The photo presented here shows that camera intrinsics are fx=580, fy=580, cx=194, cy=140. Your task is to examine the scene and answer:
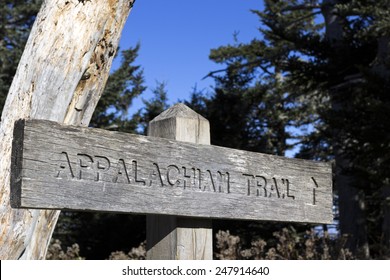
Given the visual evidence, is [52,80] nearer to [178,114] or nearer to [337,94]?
[178,114]

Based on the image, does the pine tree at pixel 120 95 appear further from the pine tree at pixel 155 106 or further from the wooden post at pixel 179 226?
the wooden post at pixel 179 226

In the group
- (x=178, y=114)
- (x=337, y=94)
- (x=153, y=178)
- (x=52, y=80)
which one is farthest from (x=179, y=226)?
(x=337, y=94)

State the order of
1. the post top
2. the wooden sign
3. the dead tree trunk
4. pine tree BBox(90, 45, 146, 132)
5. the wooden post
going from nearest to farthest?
1. the wooden sign
2. the wooden post
3. the post top
4. the dead tree trunk
5. pine tree BBox(90, 45, 146, 132)

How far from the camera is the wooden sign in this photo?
6.61 ft

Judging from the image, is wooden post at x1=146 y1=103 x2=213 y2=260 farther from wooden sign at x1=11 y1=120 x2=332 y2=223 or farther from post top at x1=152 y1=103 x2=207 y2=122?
wooden sign at x1=11 y1=120 x2=332 y2=223

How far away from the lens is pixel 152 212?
223 centimetres

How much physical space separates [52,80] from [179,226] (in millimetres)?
1776

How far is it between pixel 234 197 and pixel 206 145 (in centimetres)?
25

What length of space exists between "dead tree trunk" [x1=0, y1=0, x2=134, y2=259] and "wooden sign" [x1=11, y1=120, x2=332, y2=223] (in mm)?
1708

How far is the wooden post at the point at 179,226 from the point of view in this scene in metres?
2.47

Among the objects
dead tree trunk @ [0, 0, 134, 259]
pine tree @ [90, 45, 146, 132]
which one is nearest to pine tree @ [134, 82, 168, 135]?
pine tree @ [90, 45, 146, 132]

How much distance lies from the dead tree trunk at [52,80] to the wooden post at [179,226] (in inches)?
56.1

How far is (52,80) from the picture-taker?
3.82 m
